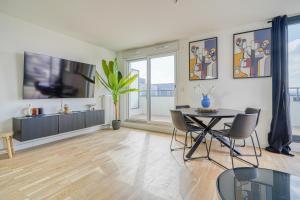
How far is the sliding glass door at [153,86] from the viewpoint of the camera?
4.64 metres

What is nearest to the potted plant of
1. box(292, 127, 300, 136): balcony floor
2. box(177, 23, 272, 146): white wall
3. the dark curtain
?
box(177, 23, 272, 146): white wall

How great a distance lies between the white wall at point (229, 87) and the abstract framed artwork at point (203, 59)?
Result: 98 millimetres

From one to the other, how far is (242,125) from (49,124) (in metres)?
3.46

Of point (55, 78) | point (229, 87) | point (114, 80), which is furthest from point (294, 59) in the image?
point (55, 78)

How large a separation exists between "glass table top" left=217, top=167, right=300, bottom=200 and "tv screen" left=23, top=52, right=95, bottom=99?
140 inches

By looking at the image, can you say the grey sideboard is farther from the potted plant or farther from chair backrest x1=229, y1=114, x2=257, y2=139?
chair backrest x1=229, y1=114, x2=257, y2=139

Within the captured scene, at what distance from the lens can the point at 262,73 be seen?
3072 mm

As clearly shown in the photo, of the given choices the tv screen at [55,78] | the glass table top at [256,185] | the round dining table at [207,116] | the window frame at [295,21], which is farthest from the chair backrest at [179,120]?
the tv screen at [55,78]

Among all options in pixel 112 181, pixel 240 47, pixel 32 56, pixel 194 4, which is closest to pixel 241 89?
pixel 240 47

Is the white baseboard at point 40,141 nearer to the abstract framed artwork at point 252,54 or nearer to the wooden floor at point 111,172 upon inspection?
the wooden floor at point 111,172

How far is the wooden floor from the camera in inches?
64.6

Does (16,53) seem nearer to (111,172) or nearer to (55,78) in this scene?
(55,78)

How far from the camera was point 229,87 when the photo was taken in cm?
343

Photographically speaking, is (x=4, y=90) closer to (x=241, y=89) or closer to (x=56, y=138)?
(x=56, y=138)
